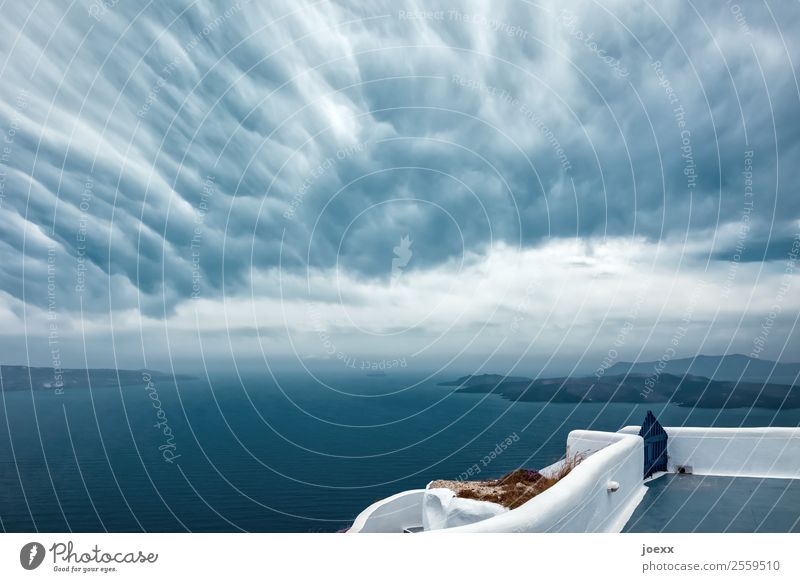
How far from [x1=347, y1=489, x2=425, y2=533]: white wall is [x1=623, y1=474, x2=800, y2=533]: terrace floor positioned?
7.80ft

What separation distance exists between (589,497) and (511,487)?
1205 millimetres

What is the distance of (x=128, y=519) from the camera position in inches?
1570

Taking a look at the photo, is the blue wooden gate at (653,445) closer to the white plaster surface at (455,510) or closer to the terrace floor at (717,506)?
the terrace floor at (717,506)

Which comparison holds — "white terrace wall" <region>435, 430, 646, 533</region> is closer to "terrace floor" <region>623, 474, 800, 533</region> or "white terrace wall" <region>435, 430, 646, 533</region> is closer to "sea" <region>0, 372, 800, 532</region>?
"terrace floor" <region>623, 474, 800, 533</region>

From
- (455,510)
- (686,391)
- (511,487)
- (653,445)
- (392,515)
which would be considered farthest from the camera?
(686,391)

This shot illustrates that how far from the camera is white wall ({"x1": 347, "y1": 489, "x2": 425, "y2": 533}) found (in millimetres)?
6441

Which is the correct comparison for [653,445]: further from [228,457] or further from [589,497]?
[228,457]

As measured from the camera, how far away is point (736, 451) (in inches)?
336

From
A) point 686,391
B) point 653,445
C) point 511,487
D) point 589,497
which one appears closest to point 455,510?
point 511,487

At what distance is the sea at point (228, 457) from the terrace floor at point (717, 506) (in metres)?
1.73

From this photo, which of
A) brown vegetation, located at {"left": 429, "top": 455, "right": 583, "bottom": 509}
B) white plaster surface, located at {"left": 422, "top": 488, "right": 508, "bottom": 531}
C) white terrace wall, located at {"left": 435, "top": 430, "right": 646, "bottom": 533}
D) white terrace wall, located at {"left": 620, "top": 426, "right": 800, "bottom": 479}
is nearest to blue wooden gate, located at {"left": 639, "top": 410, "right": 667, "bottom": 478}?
white terrace wall, located at {"left": 620, "top": 426, "right": 800, "bottom": 479}

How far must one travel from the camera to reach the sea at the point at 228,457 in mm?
37250

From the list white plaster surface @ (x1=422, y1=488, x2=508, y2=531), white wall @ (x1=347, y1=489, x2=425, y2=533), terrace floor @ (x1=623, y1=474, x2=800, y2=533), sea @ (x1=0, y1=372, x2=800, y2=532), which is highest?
white plaster surface @ (x1=422, y1=488, x2=508, y2=531)
